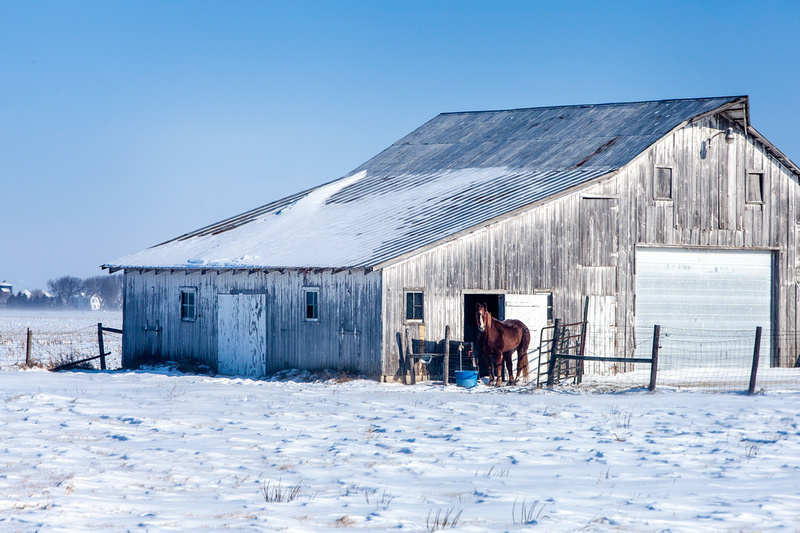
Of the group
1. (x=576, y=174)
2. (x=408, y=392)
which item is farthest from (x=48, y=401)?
(x=576, y=174)

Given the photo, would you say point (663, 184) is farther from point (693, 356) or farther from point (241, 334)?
point (241, 334)

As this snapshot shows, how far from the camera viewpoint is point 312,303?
23.8 m

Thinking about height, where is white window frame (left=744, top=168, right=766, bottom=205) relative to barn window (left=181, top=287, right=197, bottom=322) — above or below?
above

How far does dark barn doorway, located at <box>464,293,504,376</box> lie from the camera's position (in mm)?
23241

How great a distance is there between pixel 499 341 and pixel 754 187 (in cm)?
1041

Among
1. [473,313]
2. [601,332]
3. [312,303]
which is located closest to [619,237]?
[601,332]

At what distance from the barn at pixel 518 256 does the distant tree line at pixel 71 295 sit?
433 ft

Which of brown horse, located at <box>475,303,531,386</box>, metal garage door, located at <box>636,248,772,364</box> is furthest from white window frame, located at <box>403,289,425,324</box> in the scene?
metal garage door, located at <box>636,248,772,364</box>

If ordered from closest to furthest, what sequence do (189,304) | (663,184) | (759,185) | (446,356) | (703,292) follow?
(446,356) → (663,184) → (703,292) → (189,304) → (759,185)

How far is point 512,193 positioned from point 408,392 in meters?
8.15

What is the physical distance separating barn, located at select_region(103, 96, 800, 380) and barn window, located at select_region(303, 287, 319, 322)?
47 mm

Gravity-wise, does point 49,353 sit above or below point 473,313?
below

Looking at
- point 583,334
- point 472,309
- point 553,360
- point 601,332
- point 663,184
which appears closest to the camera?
point 553,360

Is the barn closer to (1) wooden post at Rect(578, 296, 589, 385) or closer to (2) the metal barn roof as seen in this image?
(2) the metal barn roof
